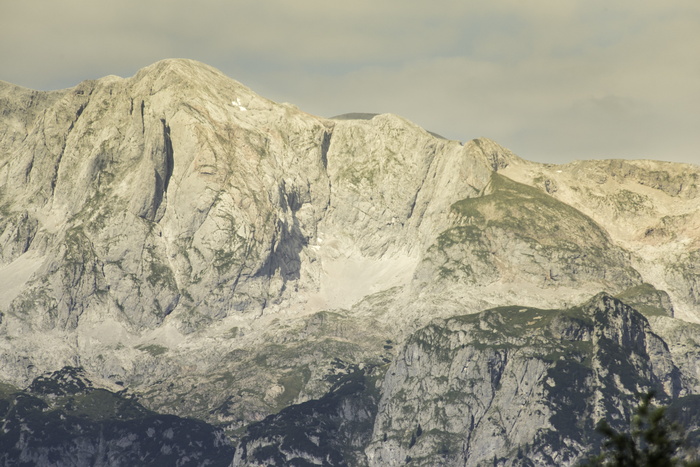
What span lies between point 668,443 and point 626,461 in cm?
320

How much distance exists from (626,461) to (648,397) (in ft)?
16.2

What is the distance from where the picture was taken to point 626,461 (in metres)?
80.8

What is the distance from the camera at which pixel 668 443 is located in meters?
80.3

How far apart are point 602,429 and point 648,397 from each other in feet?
12.9

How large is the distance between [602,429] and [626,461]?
320cm

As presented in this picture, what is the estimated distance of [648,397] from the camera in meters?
79.9

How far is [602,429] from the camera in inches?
3147

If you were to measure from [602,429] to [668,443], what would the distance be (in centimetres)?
488
